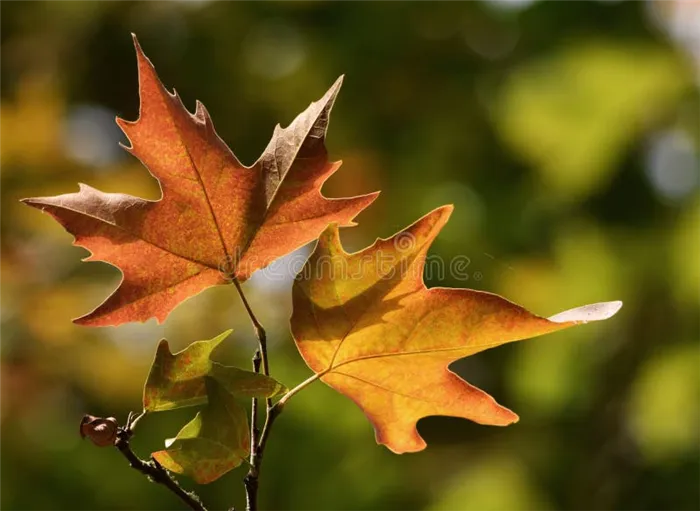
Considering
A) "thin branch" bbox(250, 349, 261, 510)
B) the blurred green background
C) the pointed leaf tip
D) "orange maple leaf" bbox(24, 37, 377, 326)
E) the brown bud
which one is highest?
"orange maple leaf" bbox(24, 37, 377, 326)

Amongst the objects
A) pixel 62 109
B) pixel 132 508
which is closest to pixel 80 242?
pixel 132 508

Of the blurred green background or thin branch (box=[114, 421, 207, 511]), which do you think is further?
the blurred green background

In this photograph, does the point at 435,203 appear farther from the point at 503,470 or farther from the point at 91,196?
the point at 91,196

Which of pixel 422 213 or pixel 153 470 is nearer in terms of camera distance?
pixel 153 470

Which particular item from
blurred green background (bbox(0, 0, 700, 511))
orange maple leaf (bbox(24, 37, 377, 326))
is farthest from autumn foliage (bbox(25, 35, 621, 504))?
blurred green background (bbox(0, 0, 700, 511))

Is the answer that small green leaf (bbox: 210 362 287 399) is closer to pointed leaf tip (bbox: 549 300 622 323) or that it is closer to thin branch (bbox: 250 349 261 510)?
thin branch (bbox: 250 349 261 510)

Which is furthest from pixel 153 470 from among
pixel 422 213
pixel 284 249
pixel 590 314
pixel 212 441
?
pixel 422 213

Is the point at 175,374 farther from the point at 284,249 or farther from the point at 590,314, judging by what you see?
the point at 590,314
